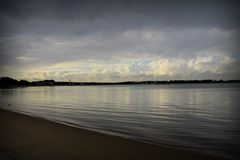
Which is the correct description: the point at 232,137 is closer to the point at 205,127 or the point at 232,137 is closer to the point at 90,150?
the point at 205,127

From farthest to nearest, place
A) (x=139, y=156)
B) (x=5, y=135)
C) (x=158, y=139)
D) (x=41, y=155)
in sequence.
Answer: (x=158, y=139) → (x=5, y=135) → (x=139, y=156) → (x=41, y=155)

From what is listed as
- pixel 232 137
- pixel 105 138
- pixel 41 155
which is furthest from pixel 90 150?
pixel 232 137

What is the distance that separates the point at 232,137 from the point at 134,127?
531 centimetres

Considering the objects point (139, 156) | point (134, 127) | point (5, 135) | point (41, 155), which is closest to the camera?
point (41, 155)

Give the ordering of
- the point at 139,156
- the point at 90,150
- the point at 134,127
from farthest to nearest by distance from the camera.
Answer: the point at 134,127, the point at 90,150, the point at 139,156

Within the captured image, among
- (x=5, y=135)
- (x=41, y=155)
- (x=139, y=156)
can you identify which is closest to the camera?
(x=41, y=155)

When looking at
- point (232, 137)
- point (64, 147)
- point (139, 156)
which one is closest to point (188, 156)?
point (139, 156)

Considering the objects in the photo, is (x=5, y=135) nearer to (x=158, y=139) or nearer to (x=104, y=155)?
(x=104, y=155)

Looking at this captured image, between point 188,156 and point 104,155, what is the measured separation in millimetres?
2797

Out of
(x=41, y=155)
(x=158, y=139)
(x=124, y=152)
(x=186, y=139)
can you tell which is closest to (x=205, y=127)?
(x=186, y=139)

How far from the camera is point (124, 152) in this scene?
7527 mm

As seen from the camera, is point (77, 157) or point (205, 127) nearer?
point (77, 157)

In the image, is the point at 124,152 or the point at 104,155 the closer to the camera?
the point at 104,155

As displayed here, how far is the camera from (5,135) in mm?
9312
